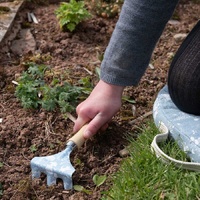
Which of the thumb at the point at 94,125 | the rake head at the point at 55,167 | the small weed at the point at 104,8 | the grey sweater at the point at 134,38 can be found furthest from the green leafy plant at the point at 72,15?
the rake head at the point at 55,167

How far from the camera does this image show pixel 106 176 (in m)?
2.07

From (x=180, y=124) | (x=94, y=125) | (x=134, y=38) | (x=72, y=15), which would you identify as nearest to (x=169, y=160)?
(x=180, y=124)

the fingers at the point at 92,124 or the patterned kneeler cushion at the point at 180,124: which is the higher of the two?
the patterned kneeler cushion at the point at 180,124

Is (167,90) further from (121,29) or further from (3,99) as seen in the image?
(3,99)

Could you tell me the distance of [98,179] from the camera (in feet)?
6.73

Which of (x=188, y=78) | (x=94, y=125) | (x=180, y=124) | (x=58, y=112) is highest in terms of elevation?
(x=188, y=78)

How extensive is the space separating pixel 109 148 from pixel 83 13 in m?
1.03

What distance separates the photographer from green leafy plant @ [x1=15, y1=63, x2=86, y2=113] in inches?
94.7

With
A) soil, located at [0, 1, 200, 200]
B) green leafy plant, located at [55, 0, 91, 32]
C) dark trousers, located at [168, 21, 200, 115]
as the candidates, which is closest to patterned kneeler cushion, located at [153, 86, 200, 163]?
dark trousers, located at [168, 21, 200, 115]

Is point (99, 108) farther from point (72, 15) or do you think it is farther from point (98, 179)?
point (72, 15)

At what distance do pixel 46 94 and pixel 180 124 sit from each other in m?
0.65

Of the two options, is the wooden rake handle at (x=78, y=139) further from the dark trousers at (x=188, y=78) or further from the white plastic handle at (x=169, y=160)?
the dark trousers at (x=188, y=78)

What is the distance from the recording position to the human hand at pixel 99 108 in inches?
84.5

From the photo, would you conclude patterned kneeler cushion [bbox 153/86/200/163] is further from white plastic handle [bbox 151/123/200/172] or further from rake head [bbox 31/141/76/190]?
rake head [bbox 31/141/76/190]
